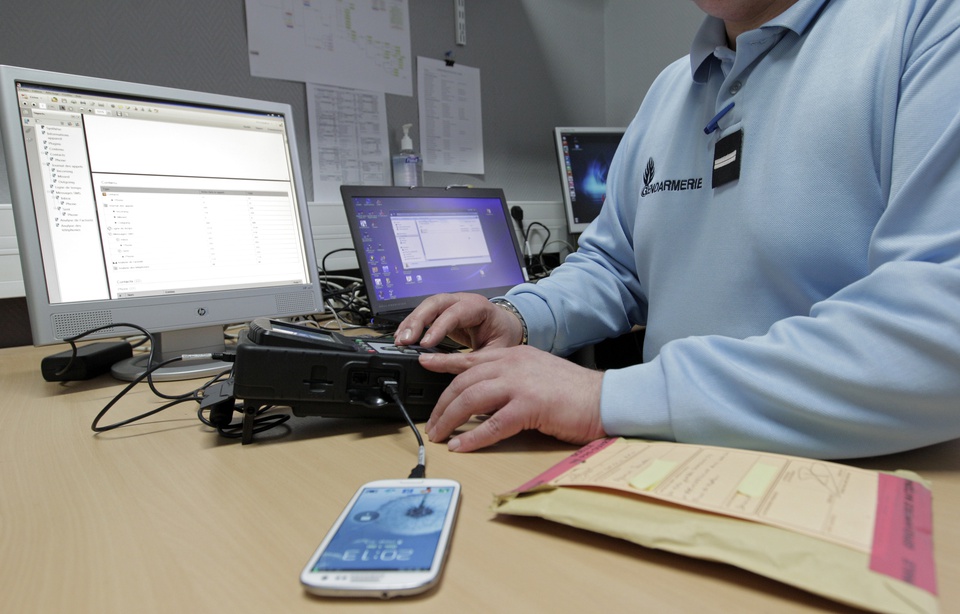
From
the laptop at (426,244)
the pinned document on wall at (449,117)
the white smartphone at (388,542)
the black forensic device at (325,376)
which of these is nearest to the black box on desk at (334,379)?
the black forensic device at (325,376)

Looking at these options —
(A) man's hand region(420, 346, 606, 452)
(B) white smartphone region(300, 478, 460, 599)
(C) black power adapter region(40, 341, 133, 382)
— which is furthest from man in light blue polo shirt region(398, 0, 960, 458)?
(C) black power adapter region(40, 341, 133, 382)

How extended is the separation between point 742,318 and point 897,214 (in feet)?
0.78

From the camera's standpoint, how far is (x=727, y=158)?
2.34 feet

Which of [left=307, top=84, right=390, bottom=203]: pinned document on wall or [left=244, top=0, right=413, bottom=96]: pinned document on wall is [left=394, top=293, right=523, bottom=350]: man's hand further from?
[left=244, top=0, right=413, bottom=96]: pinned document on wall

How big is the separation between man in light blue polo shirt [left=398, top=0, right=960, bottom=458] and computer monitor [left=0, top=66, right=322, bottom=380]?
1.50 ft

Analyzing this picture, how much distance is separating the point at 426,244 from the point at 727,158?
74 centimetres

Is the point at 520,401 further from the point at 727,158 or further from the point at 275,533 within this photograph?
the point at 727,158

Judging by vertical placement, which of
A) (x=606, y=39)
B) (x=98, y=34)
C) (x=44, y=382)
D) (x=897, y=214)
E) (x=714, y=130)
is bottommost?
(x=44, y=382)

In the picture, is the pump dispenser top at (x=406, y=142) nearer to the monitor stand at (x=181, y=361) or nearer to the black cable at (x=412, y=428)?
the monitor stand at (x=181, y=361)

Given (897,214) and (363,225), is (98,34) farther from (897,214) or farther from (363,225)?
(897,214)

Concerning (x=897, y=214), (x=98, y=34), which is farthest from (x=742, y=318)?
(x=98, y=34)

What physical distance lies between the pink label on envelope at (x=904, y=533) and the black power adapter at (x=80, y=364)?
3.27 ft

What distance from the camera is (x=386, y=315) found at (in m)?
1.22

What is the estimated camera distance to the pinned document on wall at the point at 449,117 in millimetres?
1757
